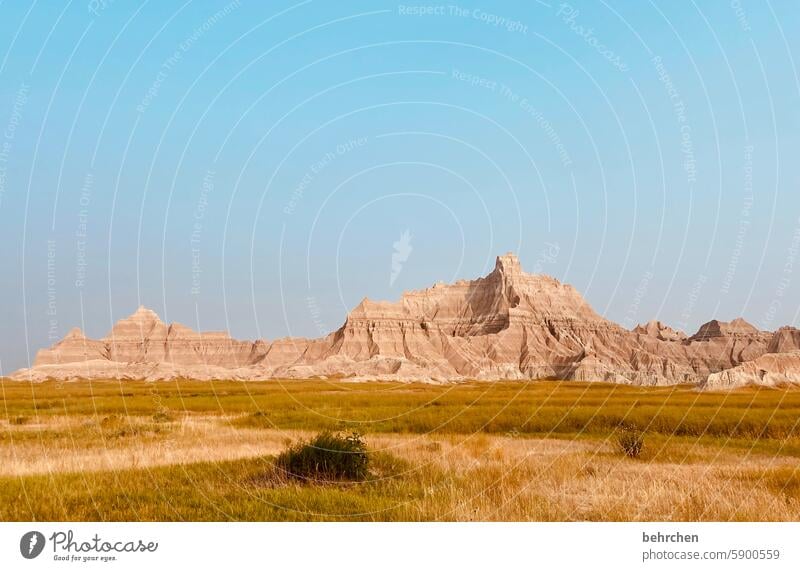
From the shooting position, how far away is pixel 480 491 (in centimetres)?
1320

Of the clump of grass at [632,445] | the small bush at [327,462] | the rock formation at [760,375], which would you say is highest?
the small bush at [327,462]

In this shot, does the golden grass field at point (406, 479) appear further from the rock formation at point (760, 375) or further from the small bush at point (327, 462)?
the rock formation at point (760, 375)

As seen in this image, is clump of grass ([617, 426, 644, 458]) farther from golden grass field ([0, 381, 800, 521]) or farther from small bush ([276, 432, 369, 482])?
small bush ([276, 432, 369, 482])

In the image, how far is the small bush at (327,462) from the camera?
46.8 feet

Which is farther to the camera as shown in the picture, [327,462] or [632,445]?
[632,445]

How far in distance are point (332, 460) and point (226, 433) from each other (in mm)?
13484

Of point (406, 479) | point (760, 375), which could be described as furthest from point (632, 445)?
point (760, 375)

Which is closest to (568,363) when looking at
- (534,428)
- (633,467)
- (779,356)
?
(779,356)

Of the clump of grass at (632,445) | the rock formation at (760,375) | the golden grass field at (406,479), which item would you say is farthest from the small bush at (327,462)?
the rock formation at (760,375)

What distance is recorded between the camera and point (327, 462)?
14375 mm

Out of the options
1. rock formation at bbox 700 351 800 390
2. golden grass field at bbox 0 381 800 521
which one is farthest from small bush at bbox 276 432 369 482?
rock formation at bbox 700 351 800 390

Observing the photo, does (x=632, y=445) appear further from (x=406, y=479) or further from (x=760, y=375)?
(x=760, y=375)
